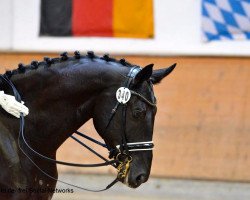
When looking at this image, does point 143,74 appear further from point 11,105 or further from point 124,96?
point 11,105

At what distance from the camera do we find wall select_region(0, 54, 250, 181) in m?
10.0

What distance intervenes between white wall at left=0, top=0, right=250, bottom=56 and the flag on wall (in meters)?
0.11

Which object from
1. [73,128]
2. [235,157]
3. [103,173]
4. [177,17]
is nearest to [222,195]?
[235,157]

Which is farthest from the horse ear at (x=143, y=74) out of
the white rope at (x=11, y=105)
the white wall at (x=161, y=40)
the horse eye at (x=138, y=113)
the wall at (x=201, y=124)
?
the white wall at (x=161, y=40)

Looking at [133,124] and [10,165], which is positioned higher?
[133,124]

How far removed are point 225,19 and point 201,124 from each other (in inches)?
62.0

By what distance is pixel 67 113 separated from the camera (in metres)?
4.82

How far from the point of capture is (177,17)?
34.1 feet

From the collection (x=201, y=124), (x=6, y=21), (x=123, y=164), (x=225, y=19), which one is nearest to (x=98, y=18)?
(x=6, y=21)

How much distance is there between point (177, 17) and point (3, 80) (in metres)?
5.88

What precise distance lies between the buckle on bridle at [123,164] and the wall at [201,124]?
5.41 metres

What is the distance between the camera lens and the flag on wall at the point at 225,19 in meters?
9.98

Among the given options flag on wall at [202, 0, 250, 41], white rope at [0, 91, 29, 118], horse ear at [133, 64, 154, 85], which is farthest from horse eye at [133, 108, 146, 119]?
flag on wall at [202, 0, 250, 41]

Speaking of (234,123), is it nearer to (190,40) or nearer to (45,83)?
(190,40)
